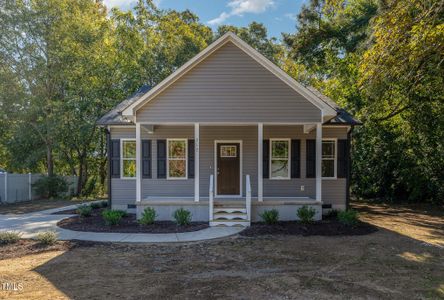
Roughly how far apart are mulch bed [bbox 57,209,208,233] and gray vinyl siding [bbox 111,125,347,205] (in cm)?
175

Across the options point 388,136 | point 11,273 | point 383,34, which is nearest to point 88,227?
point 11,273

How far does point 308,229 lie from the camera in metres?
9.60

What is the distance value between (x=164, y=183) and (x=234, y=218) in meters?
3.39

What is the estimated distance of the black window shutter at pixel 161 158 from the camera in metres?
12.4

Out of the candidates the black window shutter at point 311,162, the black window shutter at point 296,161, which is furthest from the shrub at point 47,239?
the black window shutter at point 311,162

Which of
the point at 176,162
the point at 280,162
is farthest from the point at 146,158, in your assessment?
the point at 280,162

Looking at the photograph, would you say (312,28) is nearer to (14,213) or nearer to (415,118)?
(415,118)

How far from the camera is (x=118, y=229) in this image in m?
9.63

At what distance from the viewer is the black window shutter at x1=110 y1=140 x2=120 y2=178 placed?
41.2 feet

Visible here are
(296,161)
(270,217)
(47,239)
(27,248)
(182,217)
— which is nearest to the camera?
(27,248)

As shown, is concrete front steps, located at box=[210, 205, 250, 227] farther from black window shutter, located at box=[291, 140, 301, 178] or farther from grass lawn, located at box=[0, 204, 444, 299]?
black window shutter, located at box=[291, 140, 301, 178]

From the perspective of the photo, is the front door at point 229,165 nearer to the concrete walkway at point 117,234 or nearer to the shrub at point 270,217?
the shrub at point 270,217

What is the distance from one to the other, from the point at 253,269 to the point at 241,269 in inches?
8.5

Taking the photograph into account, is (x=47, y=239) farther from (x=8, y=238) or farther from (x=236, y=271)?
(x=236, y=271)
